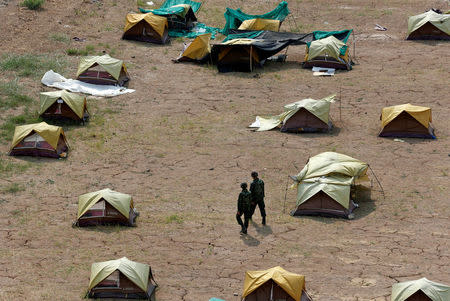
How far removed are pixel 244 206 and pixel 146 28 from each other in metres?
18.0

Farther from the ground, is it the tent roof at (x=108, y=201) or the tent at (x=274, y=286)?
the tent at (x=274, y=286)

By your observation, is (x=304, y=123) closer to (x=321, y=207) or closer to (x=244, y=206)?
(x=321, y=207)

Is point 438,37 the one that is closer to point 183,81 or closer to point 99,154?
point 183,81

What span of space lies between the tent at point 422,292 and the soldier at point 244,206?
535 cm

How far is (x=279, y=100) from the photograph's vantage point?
31.4 metres

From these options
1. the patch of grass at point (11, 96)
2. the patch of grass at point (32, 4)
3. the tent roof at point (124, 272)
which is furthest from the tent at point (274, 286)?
the patch of grass at point (32, 4)

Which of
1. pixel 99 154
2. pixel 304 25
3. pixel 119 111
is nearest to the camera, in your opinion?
pixel 99 154

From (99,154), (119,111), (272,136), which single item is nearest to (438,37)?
(272,136)

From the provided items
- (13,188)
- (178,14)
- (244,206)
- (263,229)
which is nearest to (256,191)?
(244,206)

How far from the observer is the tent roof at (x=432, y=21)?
37.6 meters

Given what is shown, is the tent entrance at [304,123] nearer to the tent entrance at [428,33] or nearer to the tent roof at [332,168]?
the tent roof at [332,168]

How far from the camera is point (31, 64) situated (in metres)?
33.5

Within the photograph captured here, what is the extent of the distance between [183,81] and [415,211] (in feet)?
44.7

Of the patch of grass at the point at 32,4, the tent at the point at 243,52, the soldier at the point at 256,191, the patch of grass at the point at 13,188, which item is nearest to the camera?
the soldier at the point at 256,191
